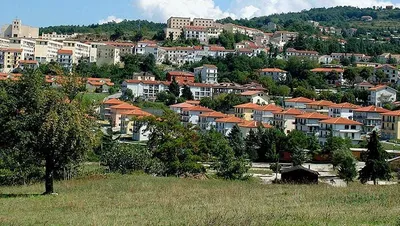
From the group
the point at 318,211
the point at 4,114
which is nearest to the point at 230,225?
the point at 318,211

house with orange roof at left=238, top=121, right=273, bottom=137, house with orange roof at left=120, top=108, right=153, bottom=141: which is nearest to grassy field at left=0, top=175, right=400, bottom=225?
house with orange roof at left=120, top=108, right=153, bottom=141

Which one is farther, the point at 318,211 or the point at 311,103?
the point at 311,103

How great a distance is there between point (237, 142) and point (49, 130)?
36.6 meters

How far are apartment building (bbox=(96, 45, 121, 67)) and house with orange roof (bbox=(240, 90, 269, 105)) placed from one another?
3191cm

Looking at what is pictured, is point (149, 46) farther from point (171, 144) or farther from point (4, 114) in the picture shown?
point (4, 114)

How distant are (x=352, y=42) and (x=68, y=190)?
111 meters

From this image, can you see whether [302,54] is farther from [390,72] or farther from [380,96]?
[380,96]

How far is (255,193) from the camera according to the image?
16.5 metres

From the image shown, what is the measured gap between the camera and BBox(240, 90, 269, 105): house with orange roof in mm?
74812

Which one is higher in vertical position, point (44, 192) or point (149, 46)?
point (149, 46)

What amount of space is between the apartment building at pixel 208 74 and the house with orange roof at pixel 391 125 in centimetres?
3016

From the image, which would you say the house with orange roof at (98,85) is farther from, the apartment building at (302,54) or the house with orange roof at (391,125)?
the house with orange roof at (391,125)

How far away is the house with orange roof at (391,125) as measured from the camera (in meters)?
61.4

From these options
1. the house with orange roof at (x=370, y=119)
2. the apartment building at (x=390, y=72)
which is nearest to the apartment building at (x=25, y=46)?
the apartment building at (x=390, y=72)
